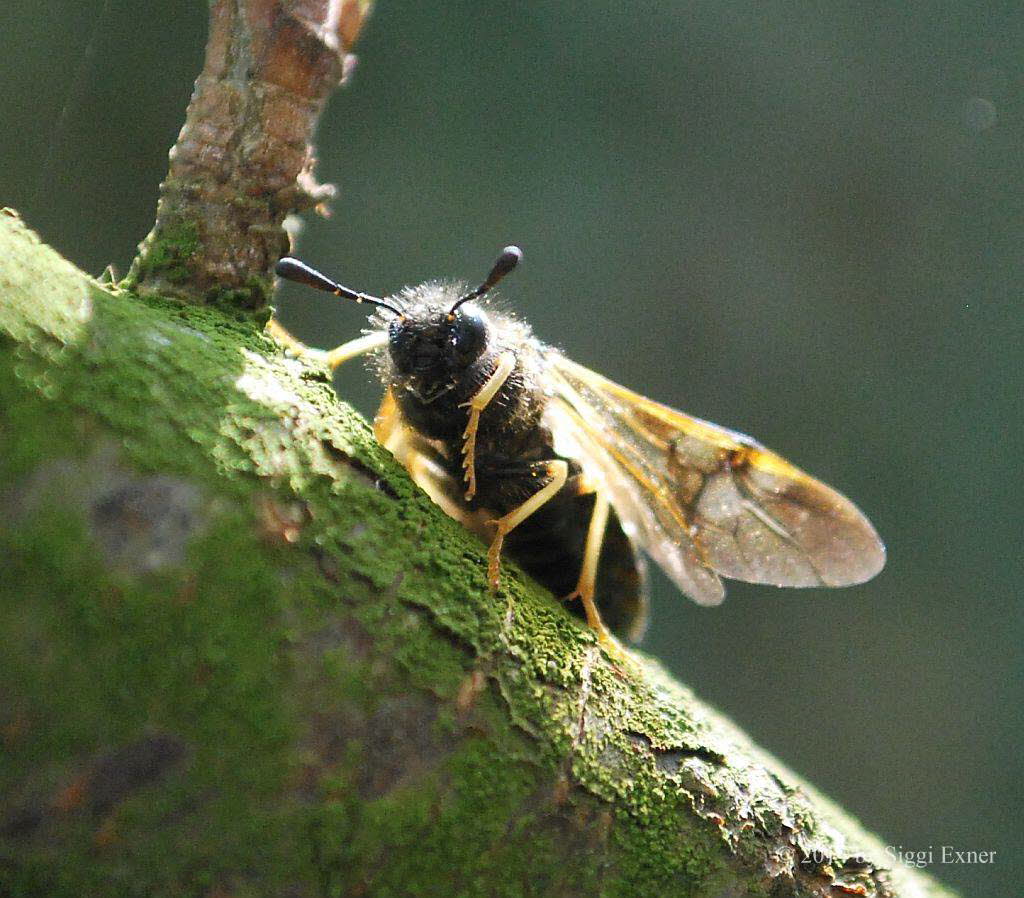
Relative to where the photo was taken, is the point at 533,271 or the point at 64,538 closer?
the point at 64,538

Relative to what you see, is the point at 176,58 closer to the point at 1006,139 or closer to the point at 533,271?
the point at 533,271

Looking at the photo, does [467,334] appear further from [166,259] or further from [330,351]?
[166,259]

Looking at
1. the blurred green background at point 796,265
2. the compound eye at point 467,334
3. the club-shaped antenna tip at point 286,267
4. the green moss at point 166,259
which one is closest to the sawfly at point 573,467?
the compound eye at point 467,334

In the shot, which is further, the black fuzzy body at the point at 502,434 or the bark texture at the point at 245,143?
the black fuzzy body at the point at 502,434

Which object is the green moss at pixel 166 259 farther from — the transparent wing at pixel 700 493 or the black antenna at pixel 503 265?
the transparent wing at pixel 700 493

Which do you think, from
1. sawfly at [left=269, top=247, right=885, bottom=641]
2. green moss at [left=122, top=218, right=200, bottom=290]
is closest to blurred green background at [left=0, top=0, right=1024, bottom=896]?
sawfly at [left=269, top=247, right=885, bottom=641]

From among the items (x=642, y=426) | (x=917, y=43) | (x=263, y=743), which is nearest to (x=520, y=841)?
(x=263, y=743)
